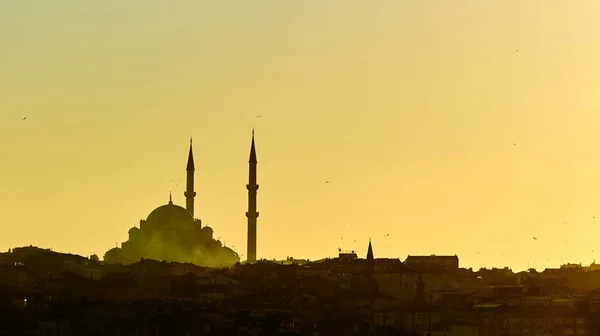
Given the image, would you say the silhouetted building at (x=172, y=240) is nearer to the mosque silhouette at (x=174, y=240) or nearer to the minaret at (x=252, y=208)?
the mosque silhouette at (x=174, y=240)

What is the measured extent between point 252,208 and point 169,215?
31.2 feet

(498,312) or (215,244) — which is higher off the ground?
(215,244)

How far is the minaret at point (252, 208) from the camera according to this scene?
14862 centimetres

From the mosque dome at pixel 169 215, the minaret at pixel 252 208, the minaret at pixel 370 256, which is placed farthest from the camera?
the mosque dome at pixel 169 215

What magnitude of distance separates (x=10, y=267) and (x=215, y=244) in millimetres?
33515

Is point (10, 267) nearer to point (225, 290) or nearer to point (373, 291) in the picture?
point (225, 290)

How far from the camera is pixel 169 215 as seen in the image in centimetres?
15575

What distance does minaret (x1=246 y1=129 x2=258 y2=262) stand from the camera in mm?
148625

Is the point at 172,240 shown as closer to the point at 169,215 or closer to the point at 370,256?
the point at 169,215

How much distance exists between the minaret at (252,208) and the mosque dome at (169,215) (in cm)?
598

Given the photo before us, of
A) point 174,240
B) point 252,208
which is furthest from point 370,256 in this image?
point 174,240

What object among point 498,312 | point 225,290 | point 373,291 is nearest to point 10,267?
point 225,290

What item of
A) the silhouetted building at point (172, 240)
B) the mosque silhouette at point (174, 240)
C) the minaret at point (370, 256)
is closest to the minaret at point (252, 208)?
the mosque silhouette at point (174, 240)

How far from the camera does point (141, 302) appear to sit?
102938 millimetres
